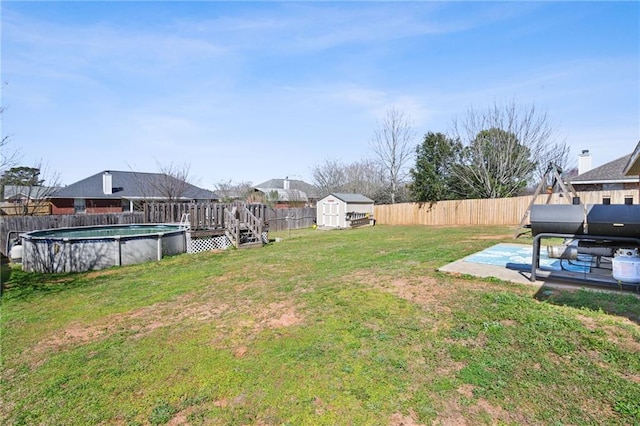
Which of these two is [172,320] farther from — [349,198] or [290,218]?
[349,198]

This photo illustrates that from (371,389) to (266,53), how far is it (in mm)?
13108

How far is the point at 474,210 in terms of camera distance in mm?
21734

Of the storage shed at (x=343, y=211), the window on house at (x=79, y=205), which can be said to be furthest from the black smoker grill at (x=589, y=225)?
the window on house at (x=79, y=205)

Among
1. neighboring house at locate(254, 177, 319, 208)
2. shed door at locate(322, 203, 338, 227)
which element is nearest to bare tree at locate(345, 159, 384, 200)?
neighboring house at locate(254, 177, 319, 208)

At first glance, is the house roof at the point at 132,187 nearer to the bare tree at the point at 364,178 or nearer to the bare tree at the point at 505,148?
the bare tree at the point at 364,178

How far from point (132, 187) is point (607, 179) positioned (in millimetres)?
35591

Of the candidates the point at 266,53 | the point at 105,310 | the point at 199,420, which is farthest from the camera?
the point at 266,53

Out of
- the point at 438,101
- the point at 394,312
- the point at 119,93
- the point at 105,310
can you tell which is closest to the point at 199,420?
the point at 394,312

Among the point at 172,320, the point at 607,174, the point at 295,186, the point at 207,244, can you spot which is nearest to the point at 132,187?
the point at 207,244

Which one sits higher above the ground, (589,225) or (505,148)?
(505,148)

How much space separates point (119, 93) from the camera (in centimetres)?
1297

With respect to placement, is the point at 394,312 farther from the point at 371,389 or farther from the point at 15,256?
the point at 15,256

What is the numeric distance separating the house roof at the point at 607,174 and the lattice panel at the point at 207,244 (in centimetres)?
2252

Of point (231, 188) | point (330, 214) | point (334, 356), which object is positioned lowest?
point (334, 356)
